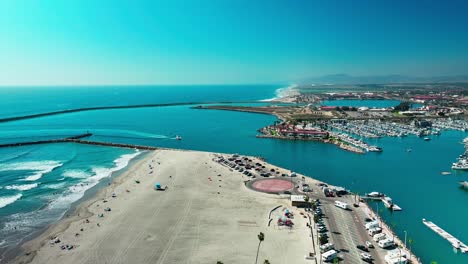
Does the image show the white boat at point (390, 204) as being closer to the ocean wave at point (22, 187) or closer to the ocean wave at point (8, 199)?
the ocean wave at point (8, 199)

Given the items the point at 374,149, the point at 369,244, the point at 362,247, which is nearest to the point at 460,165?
the point at 374,149

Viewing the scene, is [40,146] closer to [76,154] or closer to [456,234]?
[76,154]

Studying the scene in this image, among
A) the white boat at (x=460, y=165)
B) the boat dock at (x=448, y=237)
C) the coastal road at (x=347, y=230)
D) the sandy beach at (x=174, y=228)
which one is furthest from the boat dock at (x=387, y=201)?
the white boat at (x=460, y=165)

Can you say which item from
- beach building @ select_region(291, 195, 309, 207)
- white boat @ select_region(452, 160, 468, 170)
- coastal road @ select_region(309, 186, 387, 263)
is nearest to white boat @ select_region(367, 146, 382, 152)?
white boat @ select_region(452, 160, 468, 170)

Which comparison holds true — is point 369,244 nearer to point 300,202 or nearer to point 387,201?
point 300,202

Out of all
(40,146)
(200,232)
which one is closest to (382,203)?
(200,232)

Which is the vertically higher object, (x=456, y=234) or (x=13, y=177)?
(x=13, y=177)
